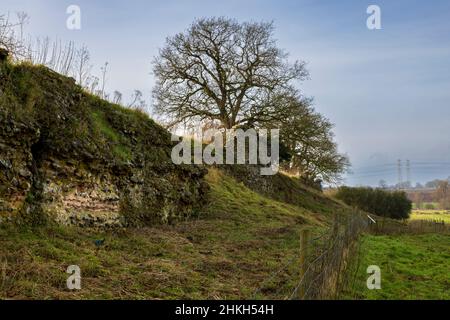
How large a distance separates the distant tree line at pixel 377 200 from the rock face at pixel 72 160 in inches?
1225

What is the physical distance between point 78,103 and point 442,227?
Result: 24207 mm

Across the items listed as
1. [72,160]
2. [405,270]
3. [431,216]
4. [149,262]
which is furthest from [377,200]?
[149,262]

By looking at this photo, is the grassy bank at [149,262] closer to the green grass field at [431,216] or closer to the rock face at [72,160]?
the rock face at [72,160]

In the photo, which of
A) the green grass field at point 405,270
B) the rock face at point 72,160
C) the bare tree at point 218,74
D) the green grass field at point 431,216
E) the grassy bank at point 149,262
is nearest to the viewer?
the grassy bank at point 149,262

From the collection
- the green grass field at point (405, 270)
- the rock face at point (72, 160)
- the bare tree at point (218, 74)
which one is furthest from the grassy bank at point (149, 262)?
the bare tree at point (218, 74)

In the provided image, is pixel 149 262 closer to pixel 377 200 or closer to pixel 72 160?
pixel 72 160

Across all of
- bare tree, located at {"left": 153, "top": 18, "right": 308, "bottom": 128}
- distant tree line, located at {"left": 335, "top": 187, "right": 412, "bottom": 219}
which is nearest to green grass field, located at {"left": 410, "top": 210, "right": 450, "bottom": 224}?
distant tree line, located at {"left": 335, "top": 187, "right": 412, "bottom": 219}

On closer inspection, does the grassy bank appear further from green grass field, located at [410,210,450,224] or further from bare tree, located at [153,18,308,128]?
green grass field, located at [410,210,450,224]

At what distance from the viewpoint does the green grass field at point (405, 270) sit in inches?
361

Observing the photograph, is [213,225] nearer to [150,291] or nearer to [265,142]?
[150,291]

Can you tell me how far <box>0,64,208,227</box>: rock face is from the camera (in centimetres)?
806

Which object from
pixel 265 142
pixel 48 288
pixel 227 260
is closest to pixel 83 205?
pixel 227 260

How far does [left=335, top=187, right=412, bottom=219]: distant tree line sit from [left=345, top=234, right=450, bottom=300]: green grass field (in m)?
22.3

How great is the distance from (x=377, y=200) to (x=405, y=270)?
31.3 meters
